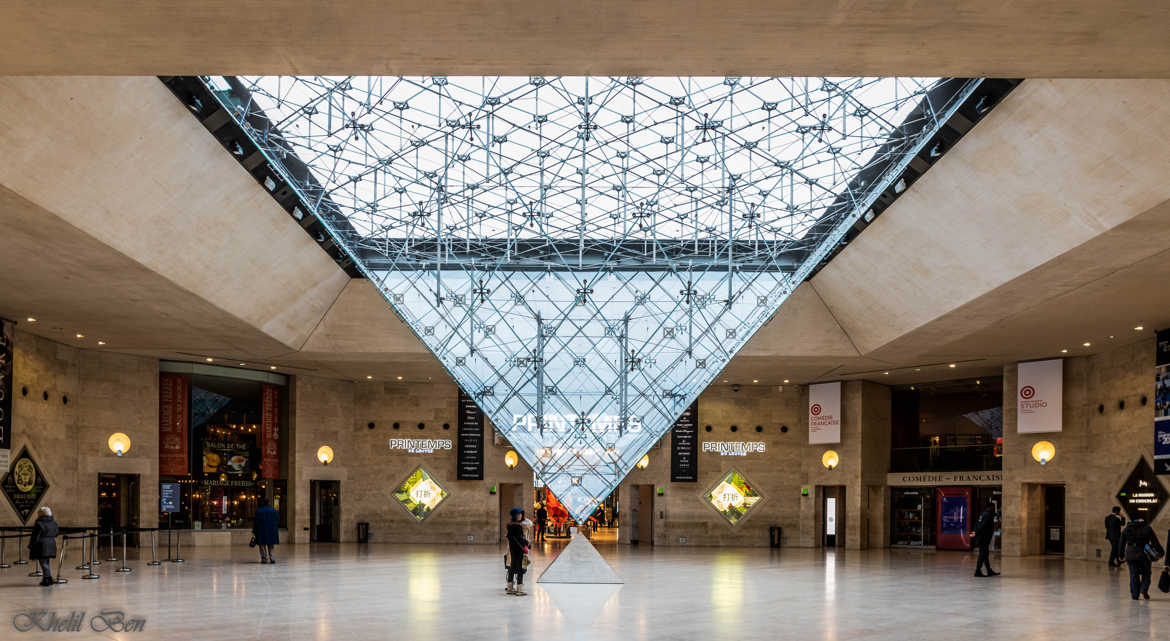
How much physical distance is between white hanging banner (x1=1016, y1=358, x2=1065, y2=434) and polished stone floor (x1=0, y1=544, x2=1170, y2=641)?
451 cm

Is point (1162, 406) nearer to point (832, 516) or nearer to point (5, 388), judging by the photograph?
point (832, 516)

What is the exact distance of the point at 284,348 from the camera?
25.4 meters

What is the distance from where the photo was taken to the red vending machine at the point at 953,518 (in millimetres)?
31016

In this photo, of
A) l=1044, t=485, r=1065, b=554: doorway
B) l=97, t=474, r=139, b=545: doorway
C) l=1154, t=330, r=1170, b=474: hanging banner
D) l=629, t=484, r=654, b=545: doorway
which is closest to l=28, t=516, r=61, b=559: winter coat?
l=97, t=474, r=139, b=545: doorway

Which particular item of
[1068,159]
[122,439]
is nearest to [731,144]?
[1068,159]

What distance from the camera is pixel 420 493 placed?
3294cm

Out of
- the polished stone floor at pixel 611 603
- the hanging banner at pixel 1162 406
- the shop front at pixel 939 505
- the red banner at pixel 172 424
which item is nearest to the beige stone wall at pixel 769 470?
the shop front at pixel 939 505

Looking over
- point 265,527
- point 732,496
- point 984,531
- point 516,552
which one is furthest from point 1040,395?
point 265,527

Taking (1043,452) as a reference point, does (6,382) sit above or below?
above

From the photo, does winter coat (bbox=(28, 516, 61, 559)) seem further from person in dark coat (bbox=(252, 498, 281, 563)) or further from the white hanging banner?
the white hanging banner

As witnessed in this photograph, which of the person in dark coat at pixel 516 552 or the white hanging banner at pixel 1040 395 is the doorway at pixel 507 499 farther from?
the person in dark coat at pixel 516 552

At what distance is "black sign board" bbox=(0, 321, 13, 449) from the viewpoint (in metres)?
21.9

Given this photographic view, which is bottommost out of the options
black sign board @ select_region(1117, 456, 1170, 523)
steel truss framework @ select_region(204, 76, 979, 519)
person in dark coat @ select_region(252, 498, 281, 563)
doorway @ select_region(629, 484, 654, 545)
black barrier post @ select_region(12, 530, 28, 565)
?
doorway @ select_region(629, 484, 654, 545)

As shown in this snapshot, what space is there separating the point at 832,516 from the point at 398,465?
43.4 ft
